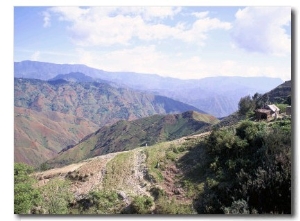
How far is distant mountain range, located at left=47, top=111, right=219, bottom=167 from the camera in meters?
87.3

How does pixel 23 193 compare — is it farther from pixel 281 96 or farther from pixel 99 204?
pixel 281 96

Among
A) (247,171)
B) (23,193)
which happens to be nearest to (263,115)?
(247,171)

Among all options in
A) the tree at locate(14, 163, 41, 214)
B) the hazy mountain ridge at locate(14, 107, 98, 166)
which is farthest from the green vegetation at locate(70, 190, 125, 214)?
the hazy mountain ridge at locate(14, 107, 98, 166)

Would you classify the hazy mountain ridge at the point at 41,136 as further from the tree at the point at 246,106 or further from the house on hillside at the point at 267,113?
the house on hillside at the point at 267,113

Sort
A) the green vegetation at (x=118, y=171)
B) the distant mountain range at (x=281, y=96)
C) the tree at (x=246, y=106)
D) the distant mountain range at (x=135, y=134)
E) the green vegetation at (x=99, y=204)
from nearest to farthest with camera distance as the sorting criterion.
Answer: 1. the green vegetation at (x=99, y=204)
2. the green vegetation at (x=118, y=171)
3. the tree at (x=246, y=106)
4. the distant mountain range at (x=281, y=96)
5. the distant mountain range at (x=135, y=134)

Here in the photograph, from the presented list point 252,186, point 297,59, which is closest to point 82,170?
point 252,186

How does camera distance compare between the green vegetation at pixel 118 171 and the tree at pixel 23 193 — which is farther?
the green vegetation at pixel 118 171

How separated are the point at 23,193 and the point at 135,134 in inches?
3528

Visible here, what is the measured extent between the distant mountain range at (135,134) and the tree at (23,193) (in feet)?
239

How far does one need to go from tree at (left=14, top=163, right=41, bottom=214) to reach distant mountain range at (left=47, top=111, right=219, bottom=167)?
239 feet

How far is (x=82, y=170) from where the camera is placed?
11.4m

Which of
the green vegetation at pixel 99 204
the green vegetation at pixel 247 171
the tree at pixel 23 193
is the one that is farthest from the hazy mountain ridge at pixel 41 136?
the green vegetation at pixel 247 171

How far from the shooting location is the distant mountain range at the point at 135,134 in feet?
286
